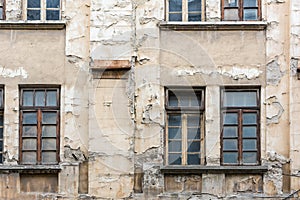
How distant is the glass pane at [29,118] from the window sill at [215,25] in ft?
9.91

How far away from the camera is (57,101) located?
16094mm

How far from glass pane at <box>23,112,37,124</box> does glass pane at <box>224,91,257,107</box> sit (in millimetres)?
3703

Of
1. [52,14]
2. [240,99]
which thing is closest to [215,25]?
[240,99]

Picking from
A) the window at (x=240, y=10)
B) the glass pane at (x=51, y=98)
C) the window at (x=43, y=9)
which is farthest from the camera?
the window at (x=43, y=9)

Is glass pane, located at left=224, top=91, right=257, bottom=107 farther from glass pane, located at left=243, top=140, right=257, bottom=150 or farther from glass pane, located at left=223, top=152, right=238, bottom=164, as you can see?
glass pane, located at left=223, top=152, right=238, bottom=164

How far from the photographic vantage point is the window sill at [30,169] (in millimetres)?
15711

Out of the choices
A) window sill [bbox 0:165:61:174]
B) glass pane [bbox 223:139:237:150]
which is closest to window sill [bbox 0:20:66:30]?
window sill [bbox 0:165:61:174]

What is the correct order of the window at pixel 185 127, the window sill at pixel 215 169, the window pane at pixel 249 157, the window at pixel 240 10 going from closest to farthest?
1. the window sill at pixel 215 169
2. the window pane at pixel 249 157
3. the window at pixel 185 127
4. the window at pixel 240 10

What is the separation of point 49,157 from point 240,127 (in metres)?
3.72

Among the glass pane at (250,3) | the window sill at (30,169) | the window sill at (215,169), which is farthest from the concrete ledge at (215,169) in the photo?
the glass pane at (250,3)

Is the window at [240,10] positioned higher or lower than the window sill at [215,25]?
higher

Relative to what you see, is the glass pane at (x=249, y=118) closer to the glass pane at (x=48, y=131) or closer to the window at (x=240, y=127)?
the window at (x=240, y=127)

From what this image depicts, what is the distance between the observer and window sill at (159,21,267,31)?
52.6 feet

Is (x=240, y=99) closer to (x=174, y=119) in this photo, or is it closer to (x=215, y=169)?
(x=174, y=119)
